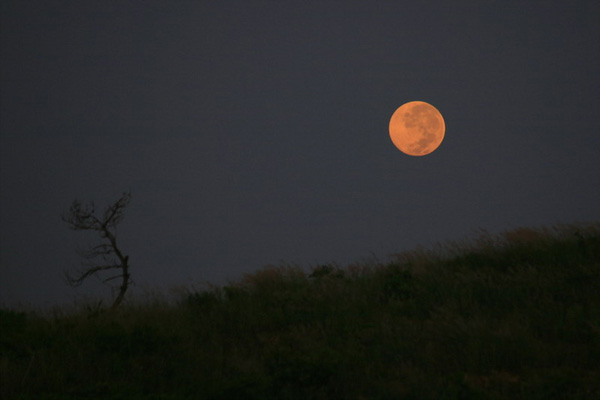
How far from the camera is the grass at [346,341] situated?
494 centimetres

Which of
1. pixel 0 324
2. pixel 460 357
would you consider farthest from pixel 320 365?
pixel 0 324

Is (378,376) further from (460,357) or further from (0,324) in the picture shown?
(0,324)

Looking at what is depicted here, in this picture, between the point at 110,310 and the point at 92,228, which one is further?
the point at 92,228

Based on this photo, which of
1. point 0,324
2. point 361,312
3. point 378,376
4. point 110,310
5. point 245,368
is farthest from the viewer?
point 110,310

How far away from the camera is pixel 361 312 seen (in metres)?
8.05

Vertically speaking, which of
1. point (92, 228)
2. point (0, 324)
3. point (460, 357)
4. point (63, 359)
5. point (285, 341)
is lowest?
point (460, 357)

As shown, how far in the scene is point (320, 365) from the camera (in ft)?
16.3

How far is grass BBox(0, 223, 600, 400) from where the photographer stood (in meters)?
4.94

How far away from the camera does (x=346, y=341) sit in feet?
21.3

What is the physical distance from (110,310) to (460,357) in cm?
673

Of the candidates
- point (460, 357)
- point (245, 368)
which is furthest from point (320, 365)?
point (460, 357)

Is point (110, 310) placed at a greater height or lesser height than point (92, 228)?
lesser

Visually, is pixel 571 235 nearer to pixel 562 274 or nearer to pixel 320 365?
pixel 562 274

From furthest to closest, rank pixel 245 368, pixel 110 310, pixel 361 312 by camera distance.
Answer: pixel 110 310, pixel 361 312, pixel 245 368
